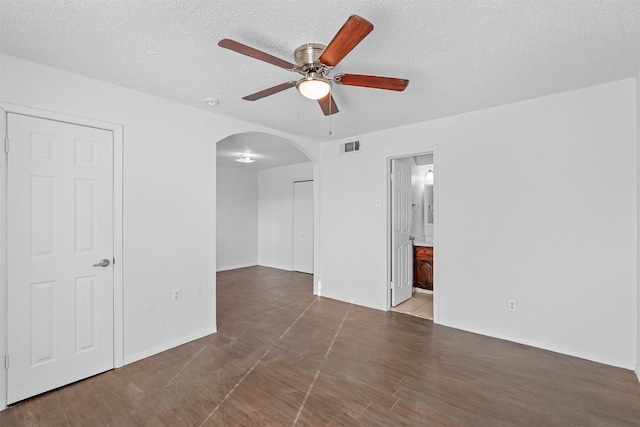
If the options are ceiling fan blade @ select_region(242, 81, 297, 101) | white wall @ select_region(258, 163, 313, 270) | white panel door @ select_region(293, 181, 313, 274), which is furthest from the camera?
Answer: white wall @ select_region(258, 163, 313, 270)

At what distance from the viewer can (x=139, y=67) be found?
229 centimetres

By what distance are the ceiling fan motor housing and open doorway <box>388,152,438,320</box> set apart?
2250 millimetres

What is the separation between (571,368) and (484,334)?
31.4 inches

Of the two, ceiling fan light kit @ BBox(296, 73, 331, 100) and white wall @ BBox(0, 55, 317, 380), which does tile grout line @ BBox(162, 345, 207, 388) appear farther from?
ceiling fan light kit @ BBox(296, 73, 331, 100)

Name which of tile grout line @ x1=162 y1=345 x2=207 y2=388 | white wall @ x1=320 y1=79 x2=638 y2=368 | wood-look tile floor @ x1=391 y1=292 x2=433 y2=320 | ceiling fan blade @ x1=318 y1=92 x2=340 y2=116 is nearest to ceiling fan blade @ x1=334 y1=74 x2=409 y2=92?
ceiling fan blade @ x1=318 y1=92 x2=340 y2=116

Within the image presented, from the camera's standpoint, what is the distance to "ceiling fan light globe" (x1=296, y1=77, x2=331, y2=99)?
194 centimetres

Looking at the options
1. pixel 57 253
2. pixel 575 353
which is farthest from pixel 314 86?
pixel 575 353

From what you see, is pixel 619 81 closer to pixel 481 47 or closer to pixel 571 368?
pixel 481 47

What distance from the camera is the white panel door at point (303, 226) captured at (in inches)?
264

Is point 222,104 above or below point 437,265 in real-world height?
above

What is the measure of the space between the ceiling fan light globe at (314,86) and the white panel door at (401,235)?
2.33 meters

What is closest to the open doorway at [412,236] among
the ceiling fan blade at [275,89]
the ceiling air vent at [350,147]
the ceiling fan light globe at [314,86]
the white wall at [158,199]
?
the ceiling air vent at [350,147]

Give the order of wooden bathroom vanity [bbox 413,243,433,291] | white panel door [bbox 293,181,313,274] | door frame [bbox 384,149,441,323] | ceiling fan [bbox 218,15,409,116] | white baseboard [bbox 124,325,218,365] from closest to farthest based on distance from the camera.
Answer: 1. ceiling fan [bbox 218,15,409,116]
2. white baseboard [bbox 124,325,218,365]
3. door frame [bbox 384,149,441,323]
4. wooden bathroom vanity [bbox 413,243,433,291]
5. white panel door [bbox 293,181,313,274]

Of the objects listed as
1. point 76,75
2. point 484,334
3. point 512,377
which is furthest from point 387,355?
point 76,75
